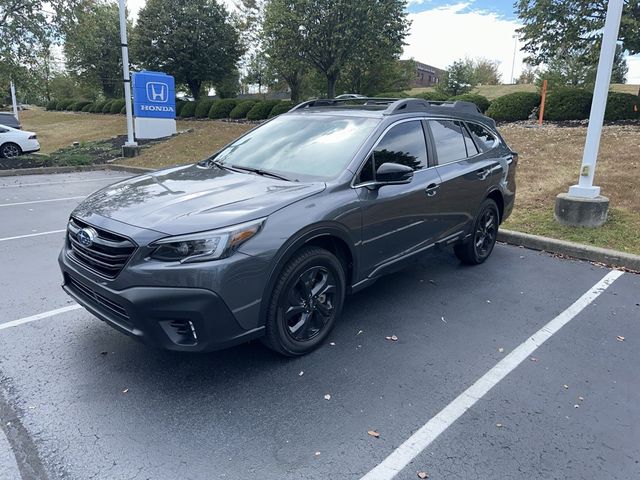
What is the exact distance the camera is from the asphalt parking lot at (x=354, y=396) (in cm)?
241

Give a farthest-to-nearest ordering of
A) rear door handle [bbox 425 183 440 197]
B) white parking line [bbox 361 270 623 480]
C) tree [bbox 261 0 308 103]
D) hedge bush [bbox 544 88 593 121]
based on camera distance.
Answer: tree [bbox 261 0 308 103] → hedge bush [bbox 544 88 593 121] → rear door handle [bbox 425 183 440 197] → white parking line [bbox 361 270 623 480]

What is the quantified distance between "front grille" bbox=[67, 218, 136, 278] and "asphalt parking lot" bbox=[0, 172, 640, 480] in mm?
730

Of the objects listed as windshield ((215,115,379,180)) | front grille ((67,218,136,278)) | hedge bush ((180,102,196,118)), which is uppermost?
hedge bush ((180,102,196,118))

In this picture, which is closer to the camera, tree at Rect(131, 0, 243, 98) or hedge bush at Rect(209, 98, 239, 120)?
hedge bush at Rect(209, 98, 239, 120)

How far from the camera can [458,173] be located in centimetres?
464

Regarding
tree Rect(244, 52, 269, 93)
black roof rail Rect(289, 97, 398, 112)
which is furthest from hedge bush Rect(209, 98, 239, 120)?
black roof rail Rect(289, 97, 398, 112)

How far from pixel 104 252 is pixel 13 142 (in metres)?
16.5

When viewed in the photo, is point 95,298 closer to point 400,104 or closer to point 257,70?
point 400,104

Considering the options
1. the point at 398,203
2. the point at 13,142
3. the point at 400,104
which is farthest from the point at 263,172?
the point at 13,142

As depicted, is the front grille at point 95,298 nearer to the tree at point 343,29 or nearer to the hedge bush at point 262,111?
the tree at point 343,29

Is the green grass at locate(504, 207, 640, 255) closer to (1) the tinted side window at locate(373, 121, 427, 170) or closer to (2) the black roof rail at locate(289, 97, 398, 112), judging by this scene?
(1) the tinted side window at locate(373, 121, 427, 170)

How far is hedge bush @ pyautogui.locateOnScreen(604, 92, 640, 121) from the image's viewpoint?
45.2 ft

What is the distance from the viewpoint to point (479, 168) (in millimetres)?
4980

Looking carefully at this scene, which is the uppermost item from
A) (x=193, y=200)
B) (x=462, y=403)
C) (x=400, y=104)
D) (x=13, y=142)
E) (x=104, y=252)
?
(x=400, y=104)
